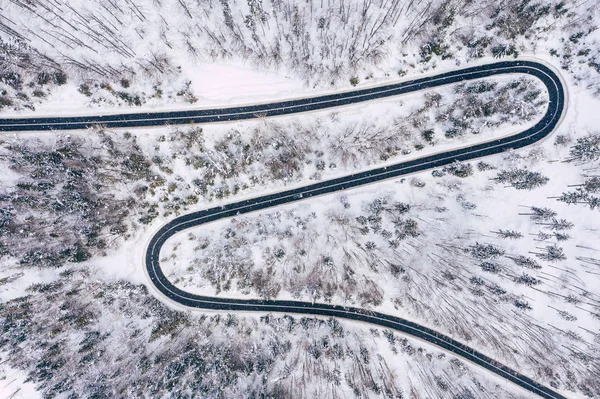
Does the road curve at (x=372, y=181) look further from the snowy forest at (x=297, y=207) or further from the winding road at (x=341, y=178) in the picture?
the snowy forest at (x=297, y=207)

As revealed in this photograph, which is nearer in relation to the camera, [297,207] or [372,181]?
[372,181]

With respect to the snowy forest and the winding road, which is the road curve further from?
the snowy forest

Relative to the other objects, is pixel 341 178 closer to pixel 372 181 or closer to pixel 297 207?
pixel 372 181

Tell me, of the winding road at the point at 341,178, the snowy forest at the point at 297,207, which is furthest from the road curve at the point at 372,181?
the snowy forest at the point at 297,207

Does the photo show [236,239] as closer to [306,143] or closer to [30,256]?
[306,143]

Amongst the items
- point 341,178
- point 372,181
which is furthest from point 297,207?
point 372,181

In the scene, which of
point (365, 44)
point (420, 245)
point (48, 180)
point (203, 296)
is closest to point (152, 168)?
point (48, 180)

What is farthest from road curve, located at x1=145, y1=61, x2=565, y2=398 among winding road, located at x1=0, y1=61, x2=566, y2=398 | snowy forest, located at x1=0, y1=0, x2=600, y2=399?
snowy forest, located at x1=0, y1=0, x2=600, y2=399
